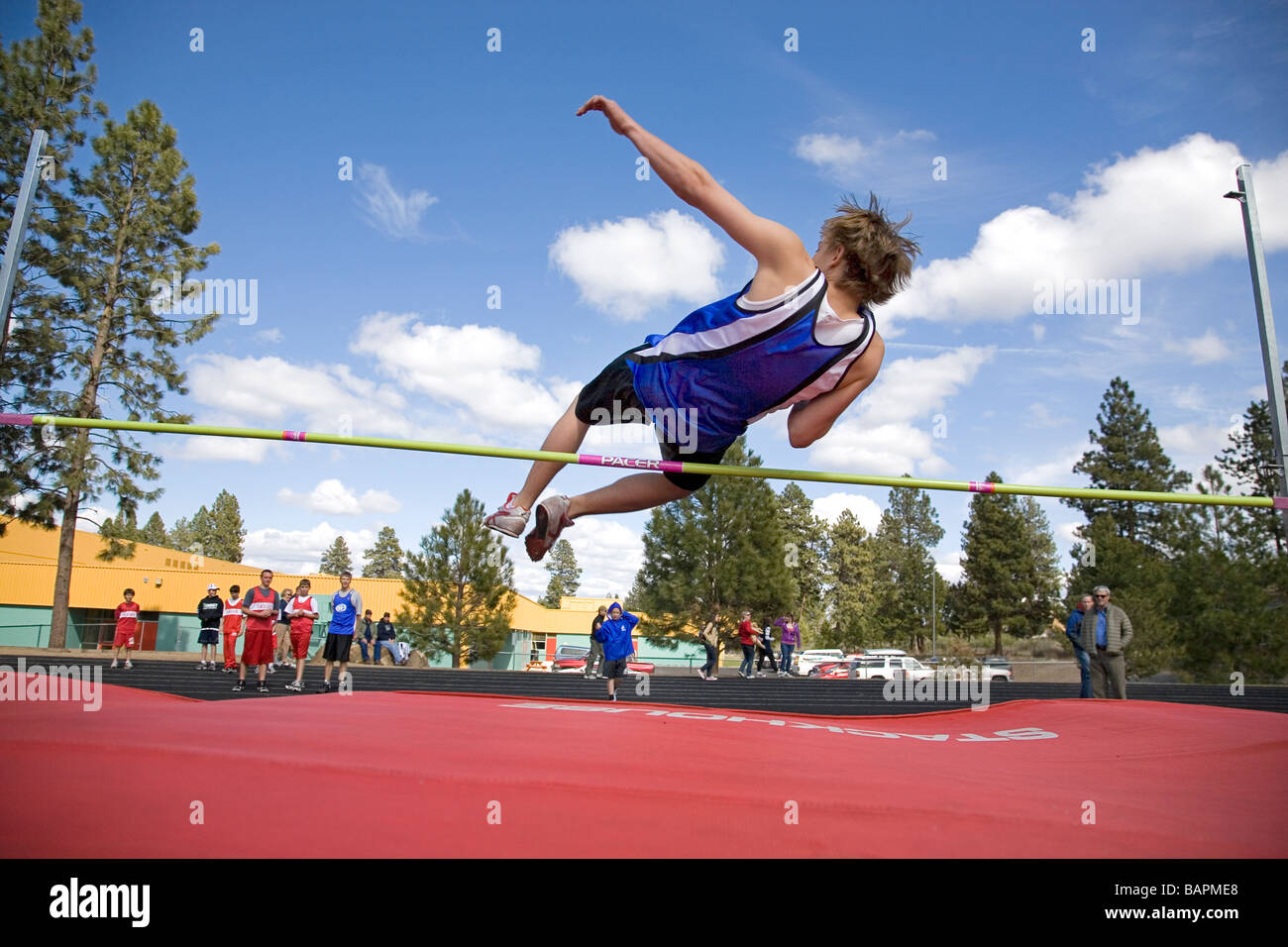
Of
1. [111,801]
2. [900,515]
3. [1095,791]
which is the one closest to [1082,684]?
[1095,791]

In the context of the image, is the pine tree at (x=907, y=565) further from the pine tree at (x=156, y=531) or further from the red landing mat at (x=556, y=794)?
the pine tree at (x=156, y=531)

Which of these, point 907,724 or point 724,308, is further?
point 907,724

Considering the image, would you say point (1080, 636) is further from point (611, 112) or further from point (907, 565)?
point (907, 565)

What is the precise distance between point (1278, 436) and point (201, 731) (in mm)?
5330

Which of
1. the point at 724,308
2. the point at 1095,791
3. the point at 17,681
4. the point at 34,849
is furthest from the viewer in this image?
the point at 17,681

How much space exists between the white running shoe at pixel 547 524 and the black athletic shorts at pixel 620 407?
0.34m

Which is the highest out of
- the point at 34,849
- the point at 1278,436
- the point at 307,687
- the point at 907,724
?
the point at 1278,436

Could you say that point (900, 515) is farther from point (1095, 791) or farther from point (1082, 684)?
point (1095, 791)

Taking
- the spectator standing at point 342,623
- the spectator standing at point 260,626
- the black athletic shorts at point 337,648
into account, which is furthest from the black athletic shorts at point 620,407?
the spectator standing at point 260,626

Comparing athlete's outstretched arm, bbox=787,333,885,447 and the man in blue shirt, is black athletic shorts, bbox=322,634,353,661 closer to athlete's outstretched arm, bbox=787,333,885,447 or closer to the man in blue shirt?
athlete's outstretched arm, bbox=787,333,885,447

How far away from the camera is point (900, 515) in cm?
6188

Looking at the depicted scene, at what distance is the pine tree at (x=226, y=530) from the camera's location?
212 ft

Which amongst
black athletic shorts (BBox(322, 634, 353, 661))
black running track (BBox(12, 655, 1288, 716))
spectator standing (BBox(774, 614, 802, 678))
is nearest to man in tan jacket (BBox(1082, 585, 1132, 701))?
black running track (BBox(12, 655, 1288, 716))

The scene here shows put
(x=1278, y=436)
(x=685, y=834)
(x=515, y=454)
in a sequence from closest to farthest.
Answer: (x=685, y=834) → (x=515, y=454) → (x=1278, y=436)
